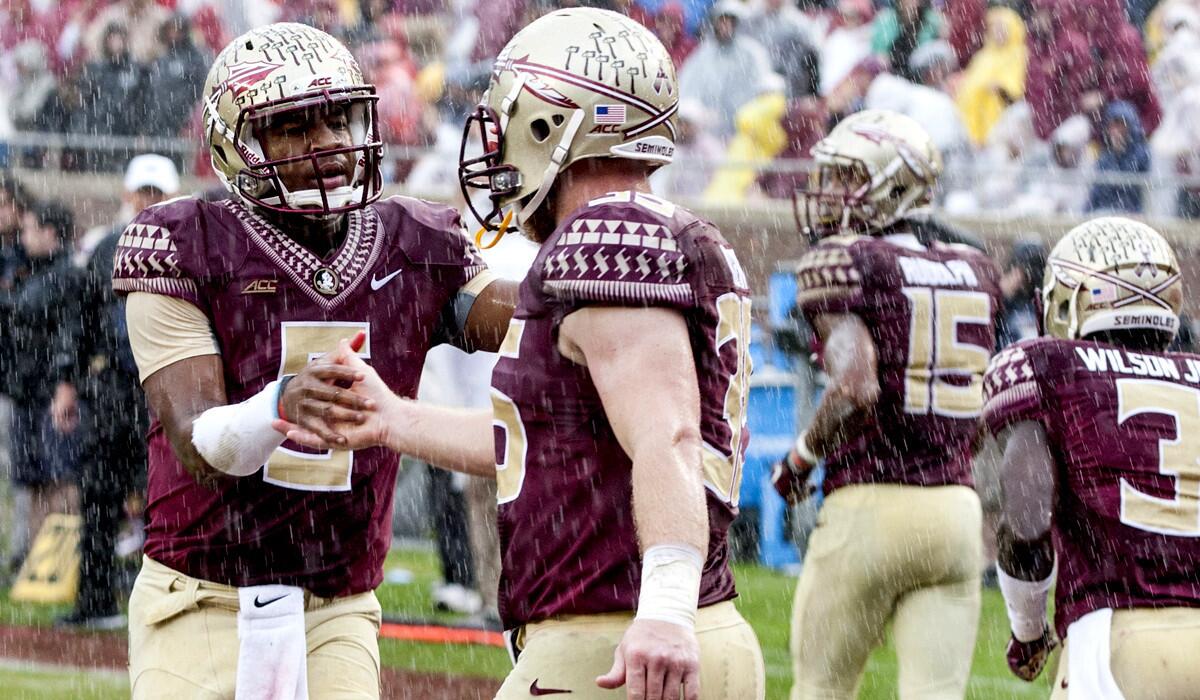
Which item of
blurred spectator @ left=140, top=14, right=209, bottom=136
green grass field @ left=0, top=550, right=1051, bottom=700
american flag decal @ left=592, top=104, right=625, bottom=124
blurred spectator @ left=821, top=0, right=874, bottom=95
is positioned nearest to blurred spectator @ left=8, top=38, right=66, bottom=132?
blurred spectator @ left=140, top=14, right=209, bottom=136

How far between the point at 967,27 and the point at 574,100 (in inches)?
351

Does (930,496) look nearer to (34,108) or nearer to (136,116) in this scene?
(136,116)

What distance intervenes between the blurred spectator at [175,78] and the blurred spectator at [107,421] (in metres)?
3.05

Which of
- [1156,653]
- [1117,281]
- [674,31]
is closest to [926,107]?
[674,31]

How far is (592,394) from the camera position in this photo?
267cm

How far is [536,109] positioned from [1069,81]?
28.1 feet

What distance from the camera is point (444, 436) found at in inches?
114

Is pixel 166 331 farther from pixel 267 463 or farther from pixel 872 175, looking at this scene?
pixel 872 175

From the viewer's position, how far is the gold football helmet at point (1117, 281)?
4.20 m

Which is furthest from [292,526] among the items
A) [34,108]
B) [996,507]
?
[34,108]

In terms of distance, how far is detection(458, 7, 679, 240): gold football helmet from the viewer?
9.37ft

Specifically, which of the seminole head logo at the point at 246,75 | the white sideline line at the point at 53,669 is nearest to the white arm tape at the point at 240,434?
the seminole head logo at the point at 246,75

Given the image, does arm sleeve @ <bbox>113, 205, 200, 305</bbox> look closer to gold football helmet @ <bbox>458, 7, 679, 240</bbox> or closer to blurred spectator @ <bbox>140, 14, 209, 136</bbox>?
gold football helmet @ <bbox>458, 7, 679, 240</bbox>

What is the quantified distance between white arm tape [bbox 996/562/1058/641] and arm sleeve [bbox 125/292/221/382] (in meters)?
2.13
